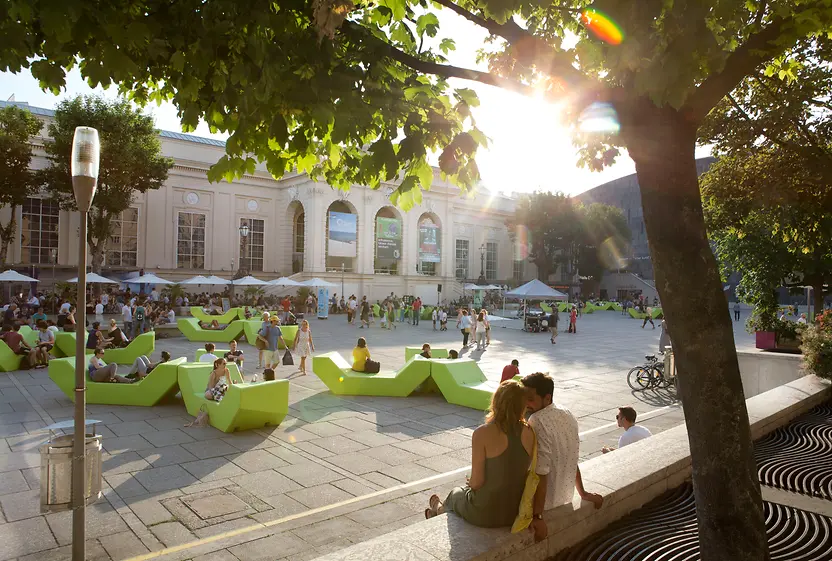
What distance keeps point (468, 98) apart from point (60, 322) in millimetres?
19714

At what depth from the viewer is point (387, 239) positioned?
45344mm

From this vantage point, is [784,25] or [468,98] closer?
[784,25]

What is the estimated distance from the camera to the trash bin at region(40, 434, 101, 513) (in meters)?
3.94

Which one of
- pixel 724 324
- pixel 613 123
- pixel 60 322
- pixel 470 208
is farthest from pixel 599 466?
pixel 470 208

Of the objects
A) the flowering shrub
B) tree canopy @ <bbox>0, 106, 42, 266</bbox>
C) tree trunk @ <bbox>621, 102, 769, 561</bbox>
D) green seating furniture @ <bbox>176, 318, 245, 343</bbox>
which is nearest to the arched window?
tree canopy @ <bbox>0, 106, 42, 266</bbox>

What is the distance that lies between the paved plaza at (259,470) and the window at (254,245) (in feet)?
104

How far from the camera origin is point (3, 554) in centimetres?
434

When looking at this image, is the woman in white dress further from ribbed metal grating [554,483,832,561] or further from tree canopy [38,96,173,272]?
tree canopy [38,96,173,272]

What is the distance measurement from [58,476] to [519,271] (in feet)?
194

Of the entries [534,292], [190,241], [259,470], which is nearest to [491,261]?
[190,241]

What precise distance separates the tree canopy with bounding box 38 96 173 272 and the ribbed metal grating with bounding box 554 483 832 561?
3030 centimetres

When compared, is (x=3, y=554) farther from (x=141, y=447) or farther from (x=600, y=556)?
(x=600, y=556)

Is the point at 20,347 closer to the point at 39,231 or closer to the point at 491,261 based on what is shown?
the point at 39,231

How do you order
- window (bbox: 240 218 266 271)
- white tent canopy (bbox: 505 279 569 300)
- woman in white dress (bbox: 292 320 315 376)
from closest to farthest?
woman in white dress (bbox: 292 320 315 376)
white tent canopy (bbox: 505 279 569 300)
window (bbox: 240 218 266 271)
